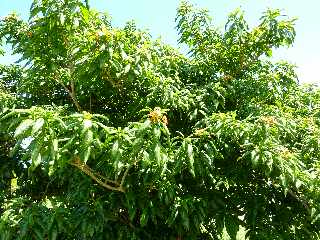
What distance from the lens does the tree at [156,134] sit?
425 centimetres

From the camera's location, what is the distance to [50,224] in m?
4.61

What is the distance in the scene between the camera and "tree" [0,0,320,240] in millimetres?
4254

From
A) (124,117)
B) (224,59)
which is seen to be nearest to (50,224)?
(124,117)

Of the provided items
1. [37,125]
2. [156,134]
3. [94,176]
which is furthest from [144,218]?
[37,125]

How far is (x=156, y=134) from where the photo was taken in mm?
3828

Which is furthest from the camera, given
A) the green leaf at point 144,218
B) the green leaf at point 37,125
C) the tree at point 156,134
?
the green leaf at point 144,218

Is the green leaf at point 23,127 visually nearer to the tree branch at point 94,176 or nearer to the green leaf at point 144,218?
the tree branch at point 94,176

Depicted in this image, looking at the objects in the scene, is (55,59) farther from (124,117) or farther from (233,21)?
(233,21)

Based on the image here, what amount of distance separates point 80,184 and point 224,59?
2.62 meters

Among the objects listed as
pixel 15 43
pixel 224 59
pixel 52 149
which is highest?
pixel 224 59

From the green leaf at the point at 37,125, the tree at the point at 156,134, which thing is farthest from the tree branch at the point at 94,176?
the green leaf at the point at 37,125

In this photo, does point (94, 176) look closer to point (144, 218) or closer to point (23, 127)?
point (144, 218)

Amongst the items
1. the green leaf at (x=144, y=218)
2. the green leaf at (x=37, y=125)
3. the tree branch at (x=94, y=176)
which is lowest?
the green leaf at (x=144, y=218)

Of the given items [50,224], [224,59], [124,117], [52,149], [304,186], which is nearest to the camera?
[52,149]
